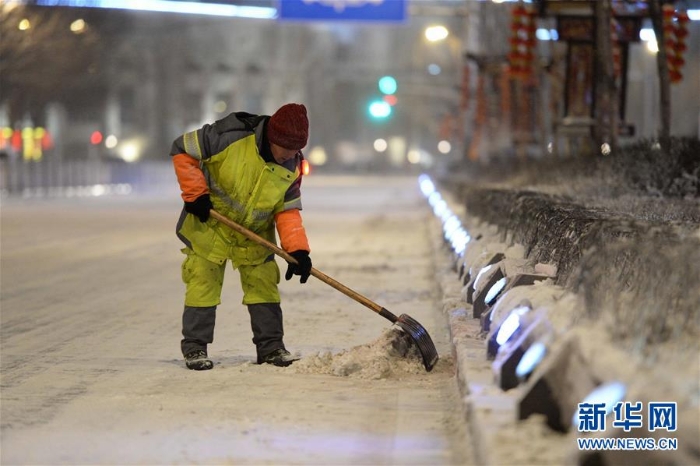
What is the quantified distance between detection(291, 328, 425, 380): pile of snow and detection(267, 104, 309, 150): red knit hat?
124cm

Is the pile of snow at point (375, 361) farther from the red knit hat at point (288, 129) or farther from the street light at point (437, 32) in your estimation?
the street light at point (437, 32)

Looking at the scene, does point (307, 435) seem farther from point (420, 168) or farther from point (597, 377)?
point (420, 168)

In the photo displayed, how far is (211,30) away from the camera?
109 metres

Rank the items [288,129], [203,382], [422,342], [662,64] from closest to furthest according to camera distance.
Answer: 1. [203,382]
2. [288,129]
3. [422,342]
4. [662,64]

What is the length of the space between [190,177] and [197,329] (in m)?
0.93

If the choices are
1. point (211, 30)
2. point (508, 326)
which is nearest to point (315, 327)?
point (508, 326)

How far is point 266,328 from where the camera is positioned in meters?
8.31

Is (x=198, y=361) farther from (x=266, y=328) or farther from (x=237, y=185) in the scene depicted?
(x=237, y=185)

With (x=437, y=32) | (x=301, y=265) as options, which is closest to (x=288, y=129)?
(x=301, y=265)

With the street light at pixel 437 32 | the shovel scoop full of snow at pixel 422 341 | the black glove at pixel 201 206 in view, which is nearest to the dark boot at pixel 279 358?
the shovel scoop full of snow at pixel 422 341

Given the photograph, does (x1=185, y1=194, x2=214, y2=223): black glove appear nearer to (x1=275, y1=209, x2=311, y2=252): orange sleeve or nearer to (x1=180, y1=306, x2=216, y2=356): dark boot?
(x1=275, y1=209, x2=311, y2=252): orange sleeve

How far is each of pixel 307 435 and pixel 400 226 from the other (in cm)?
1981

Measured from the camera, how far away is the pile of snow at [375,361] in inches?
307

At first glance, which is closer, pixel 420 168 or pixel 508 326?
pixel 508 326
